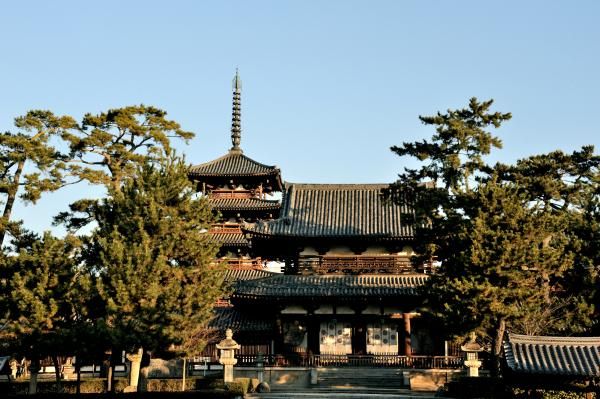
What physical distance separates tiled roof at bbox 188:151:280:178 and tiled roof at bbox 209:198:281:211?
1759 millimetres

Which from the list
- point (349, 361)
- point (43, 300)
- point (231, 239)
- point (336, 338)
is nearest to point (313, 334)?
point (336, 338)

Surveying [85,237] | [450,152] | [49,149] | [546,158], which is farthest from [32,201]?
[546,158]

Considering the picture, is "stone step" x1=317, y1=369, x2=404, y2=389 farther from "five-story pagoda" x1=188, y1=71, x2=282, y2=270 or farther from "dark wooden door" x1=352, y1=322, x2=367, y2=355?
"five-story pagoda" x1=188, y1=71, x2=282, y2=270

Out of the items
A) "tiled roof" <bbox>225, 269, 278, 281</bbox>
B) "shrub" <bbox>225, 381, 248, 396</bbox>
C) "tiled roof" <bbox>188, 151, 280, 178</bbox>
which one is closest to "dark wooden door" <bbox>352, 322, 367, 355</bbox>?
"tiled roof" <bbox>225, 269, 278, 281</bbox>

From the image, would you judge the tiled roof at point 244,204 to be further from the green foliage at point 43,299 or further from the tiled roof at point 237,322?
the green foliage at point 43,299

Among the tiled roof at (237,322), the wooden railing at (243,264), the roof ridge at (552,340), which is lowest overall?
the roof ridge at (552,340)

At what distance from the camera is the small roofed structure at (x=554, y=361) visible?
21.3 metres

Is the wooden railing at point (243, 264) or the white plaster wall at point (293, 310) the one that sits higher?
the wooden railing at point (243, 264)

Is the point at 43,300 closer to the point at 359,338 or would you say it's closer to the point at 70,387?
the point at 70,387

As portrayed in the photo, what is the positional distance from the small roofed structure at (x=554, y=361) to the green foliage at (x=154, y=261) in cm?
1202

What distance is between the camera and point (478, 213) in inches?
1086

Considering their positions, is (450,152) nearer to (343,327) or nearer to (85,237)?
(343,327)

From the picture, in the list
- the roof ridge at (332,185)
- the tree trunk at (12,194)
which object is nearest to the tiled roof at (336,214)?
the roof ridge at (332,185)

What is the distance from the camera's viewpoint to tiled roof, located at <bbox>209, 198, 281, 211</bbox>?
146ft
